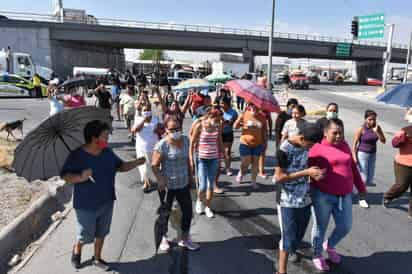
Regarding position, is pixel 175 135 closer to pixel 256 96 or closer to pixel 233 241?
pixel 233 241

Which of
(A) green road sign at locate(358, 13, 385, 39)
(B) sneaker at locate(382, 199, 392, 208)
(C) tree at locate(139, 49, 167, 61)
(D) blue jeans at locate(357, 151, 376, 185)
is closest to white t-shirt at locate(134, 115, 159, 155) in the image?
(D) blue jeans at locate(357, 151, 376, 185)

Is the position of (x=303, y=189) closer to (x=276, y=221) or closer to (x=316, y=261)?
(x=316, y=261)

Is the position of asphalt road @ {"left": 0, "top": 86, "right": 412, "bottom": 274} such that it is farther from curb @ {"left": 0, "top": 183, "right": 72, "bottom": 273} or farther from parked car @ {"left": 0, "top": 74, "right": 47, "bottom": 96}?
parked car @ {"left": 0, "top": 74, "right": 47, "bottom": 96}

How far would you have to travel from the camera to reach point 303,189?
3246mm

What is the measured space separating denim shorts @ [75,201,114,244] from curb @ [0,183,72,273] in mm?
971

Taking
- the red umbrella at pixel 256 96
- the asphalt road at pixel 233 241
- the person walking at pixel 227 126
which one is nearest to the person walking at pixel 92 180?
the asphalt road at pixel 233 241

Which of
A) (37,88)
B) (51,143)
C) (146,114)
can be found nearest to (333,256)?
(51,143)

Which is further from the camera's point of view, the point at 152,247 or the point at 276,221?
the point at 276,221

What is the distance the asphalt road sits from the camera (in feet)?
12.2

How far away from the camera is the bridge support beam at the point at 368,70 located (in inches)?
2741

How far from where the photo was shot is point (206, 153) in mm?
4914

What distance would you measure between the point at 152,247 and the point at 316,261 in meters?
1.89

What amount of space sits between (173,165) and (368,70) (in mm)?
80462

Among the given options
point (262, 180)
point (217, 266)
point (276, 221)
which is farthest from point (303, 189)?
point (262, 180)
